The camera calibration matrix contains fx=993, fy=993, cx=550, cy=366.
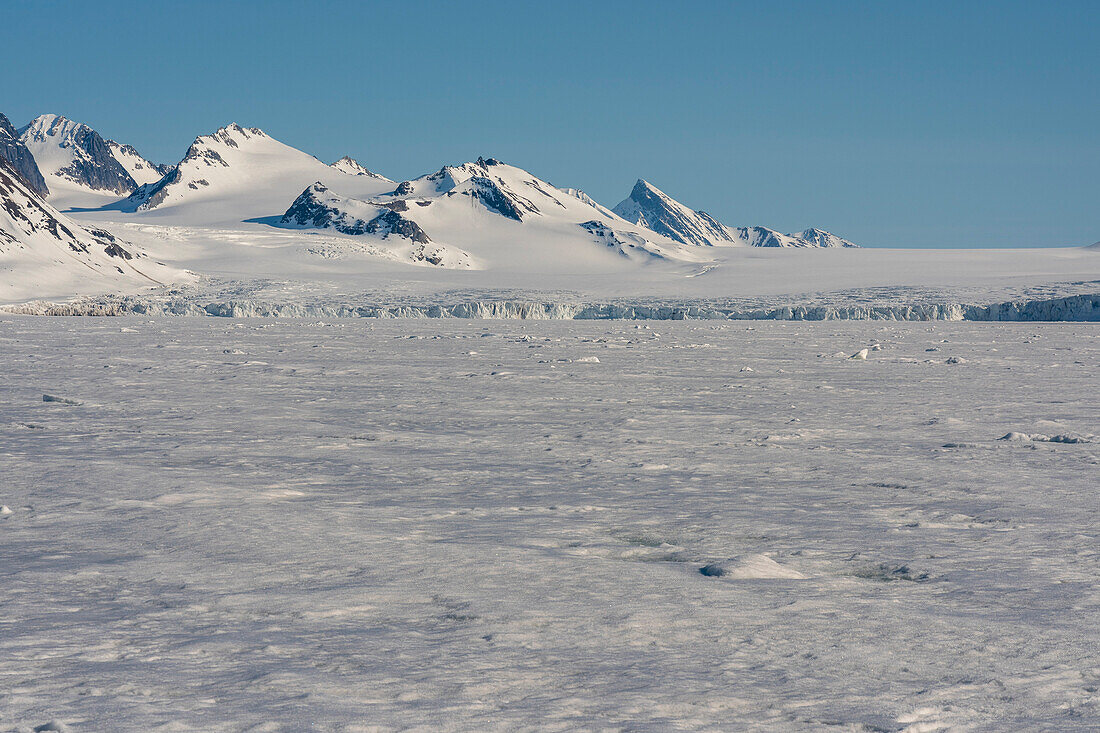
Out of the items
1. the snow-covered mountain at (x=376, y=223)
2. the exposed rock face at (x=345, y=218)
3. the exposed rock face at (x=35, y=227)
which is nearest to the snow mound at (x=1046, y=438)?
the exposed rock face at (x=35, y=227)

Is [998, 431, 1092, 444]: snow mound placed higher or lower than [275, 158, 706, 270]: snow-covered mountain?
lower

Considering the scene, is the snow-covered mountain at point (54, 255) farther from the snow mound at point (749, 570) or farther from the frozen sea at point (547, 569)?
the snow mound at point (749, 570)

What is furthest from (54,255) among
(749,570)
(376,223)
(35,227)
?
(749,570)

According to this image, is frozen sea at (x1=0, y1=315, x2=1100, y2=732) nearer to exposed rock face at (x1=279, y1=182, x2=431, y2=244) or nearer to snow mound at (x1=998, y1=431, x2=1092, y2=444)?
snow mound at (x1=998, y1=431, x2=1092, y2=444)

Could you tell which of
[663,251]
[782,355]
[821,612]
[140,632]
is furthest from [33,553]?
[663,251]

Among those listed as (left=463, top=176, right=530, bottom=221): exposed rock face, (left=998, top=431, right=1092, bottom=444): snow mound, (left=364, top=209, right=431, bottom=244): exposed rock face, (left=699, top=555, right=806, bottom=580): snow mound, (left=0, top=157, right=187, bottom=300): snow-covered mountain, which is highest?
(left=463, top=176, right=530, bottom=221): exposed rock face

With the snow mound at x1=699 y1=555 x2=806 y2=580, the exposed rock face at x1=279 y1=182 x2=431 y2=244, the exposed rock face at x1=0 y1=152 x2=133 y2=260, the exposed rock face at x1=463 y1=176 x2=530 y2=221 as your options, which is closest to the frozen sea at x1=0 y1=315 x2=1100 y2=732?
the snow mound at x1=699 y1=555 x2=806 y2=580

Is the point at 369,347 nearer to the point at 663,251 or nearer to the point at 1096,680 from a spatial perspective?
the point at 1096,680
